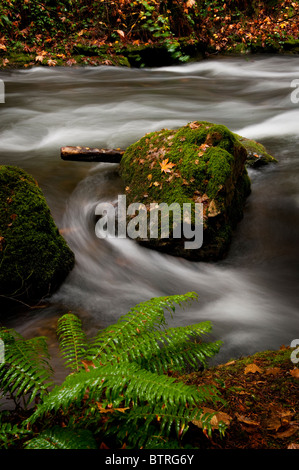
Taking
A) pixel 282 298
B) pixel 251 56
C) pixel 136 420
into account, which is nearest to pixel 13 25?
pixel 251 56

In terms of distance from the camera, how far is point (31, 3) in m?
12.8

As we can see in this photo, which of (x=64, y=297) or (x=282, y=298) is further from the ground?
(x=64, y=297)

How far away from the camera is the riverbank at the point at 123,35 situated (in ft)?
40.3

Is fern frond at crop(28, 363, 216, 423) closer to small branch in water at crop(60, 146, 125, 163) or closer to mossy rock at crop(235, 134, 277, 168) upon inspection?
small branch in water at crop(60, 146, 125, 163)

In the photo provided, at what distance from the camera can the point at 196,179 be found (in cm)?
493

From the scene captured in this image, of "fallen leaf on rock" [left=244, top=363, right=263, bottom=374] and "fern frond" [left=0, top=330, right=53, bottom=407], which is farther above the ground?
"fern frond" [left=0, top=330, right=53, bottom=407]

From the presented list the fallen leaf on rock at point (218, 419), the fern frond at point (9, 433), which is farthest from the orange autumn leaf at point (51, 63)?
the fallen leaf on rock at point (218, 419)

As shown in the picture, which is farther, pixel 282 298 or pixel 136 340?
pixel 282 298

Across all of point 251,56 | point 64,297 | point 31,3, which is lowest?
point 64,297

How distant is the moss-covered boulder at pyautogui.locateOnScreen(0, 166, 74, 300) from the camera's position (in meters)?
3.64

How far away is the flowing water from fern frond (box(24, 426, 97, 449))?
3.46 feet

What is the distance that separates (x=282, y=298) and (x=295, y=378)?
2121 millimetres

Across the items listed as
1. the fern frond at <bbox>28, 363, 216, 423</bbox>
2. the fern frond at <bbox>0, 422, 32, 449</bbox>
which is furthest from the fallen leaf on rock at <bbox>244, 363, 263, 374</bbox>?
the fern frond at <bbox>0, 422, 32, 449</bbox>
